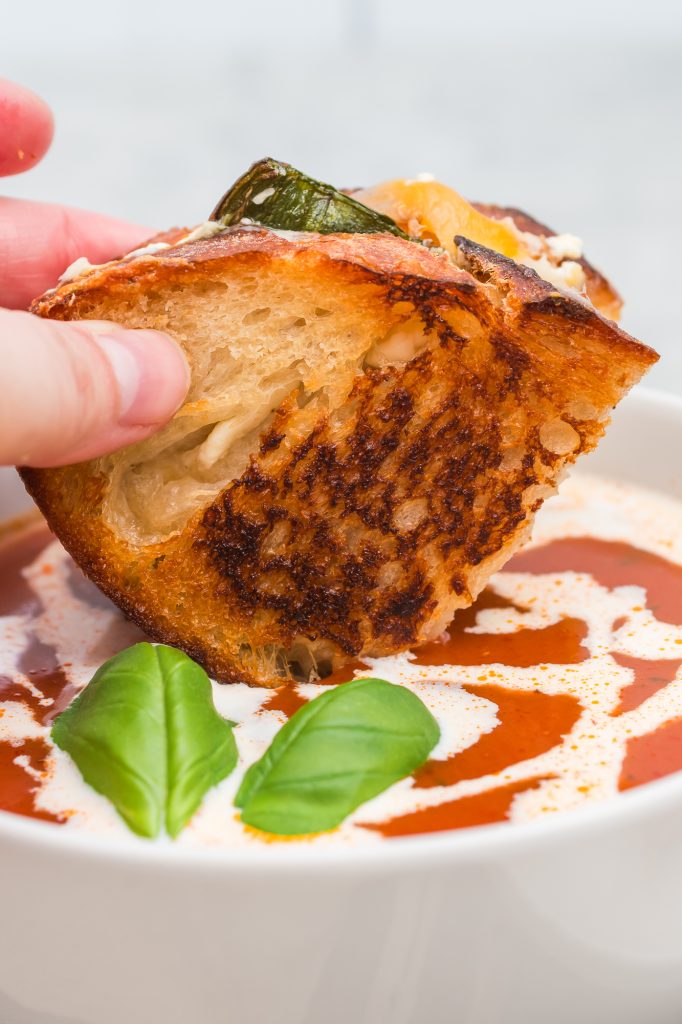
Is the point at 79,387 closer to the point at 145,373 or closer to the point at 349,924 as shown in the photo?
the point at 145,373

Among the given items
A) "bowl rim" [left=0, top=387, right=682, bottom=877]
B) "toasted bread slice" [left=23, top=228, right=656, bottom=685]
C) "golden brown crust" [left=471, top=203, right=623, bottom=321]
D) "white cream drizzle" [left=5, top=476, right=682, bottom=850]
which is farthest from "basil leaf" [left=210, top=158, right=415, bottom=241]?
"bowl rim" [left=0, top=387, right=682, bottom=877]

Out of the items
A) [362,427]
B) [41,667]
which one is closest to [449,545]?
[362,427]

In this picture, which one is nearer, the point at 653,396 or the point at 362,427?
the point at 362,427

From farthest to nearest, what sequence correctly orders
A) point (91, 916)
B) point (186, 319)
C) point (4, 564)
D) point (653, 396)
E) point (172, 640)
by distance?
point (653, 396)
point (4, 564)
point (172, 640)
point (186, 319)
point (91, 916)

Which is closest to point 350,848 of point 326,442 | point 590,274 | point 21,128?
point 326,442

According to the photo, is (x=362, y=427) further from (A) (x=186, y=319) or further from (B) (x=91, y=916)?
(B) (x=91, y=916)

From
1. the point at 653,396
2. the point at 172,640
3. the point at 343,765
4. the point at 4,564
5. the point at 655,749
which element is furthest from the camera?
the point at 653,396
